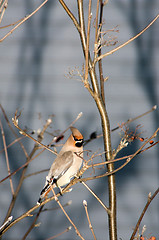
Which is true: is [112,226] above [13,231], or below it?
above

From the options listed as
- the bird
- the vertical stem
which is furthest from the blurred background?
the vertical stem

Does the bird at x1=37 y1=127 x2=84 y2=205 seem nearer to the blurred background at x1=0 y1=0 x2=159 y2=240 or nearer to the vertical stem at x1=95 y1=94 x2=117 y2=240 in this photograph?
the vertical stem at x1=95 y1=94 x2=117 y2=240

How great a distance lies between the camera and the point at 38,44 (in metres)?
5.52

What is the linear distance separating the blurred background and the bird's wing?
2.55m

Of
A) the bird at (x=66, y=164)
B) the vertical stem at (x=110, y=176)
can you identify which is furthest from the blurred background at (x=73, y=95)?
the vertical stem at (x=110, y=176)

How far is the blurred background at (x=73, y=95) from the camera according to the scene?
539 cm

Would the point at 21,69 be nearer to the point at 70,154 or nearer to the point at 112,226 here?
the point at 70,154

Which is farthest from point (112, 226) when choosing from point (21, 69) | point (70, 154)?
point (21, 69)

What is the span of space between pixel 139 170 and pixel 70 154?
2821mm

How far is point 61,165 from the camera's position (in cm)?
271

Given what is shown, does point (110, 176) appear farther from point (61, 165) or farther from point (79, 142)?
point (61, 165)

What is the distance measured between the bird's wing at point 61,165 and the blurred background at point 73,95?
8.38 feet

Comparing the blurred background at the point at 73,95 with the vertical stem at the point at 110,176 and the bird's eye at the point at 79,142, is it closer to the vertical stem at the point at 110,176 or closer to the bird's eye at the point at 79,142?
the bird's eye at the point at 79,142

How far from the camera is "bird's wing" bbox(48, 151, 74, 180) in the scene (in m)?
2.69
